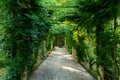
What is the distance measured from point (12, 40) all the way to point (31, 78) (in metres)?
3.54

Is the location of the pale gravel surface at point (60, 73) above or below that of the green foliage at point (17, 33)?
below

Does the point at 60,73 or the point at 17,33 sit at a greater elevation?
the point at 17,33

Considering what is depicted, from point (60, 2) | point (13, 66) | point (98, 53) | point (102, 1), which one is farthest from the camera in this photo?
point (60, 2)

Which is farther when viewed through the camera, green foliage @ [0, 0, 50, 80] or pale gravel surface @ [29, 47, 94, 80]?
pale gravel surface @ [29, 47, 94, 80]

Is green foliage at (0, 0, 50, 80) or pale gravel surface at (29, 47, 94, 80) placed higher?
green foliage at (0, 0, 50, 80)

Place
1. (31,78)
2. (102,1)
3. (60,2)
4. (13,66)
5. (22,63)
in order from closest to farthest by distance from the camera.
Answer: (102,1) < (13,66) < (22,63) < (31,78) < (60,2)

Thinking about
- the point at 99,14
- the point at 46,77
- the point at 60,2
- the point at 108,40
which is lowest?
the point at 46,77

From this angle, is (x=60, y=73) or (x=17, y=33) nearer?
(x=17, y=33)

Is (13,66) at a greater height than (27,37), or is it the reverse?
(27,37)

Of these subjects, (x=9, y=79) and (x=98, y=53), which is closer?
(x=9, y=79)

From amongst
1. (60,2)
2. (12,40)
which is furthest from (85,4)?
(60,2)

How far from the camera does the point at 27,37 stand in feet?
25.3

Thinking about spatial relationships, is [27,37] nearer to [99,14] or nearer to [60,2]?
[99,14]

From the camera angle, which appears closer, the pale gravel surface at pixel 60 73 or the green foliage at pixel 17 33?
the green foliage at pixel 17 33
